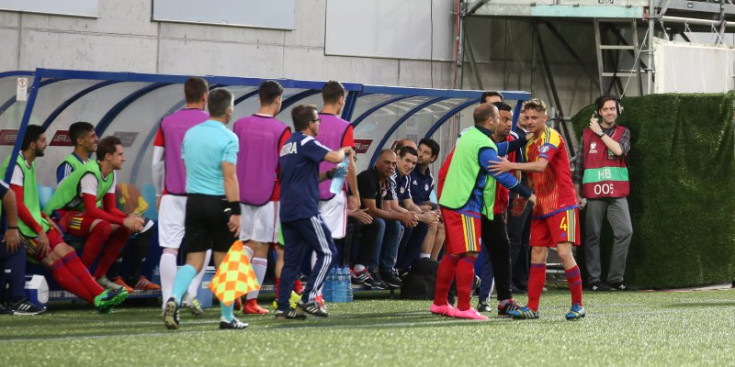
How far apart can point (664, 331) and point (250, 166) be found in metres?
3.78

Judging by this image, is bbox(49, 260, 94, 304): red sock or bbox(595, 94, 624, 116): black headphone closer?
bbox(49, 260, 94, 304): red sock

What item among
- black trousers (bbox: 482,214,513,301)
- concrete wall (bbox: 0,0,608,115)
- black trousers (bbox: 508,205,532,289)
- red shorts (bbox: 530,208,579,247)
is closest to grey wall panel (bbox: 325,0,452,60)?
concrete wall (bbox: 0,0,608,115)

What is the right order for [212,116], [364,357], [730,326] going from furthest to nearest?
[730,326]
[212,116]
[364,357]

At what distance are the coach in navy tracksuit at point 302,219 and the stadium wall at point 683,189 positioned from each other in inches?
295

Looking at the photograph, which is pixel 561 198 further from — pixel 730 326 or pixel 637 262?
pixel 637 262

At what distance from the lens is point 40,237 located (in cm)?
1184

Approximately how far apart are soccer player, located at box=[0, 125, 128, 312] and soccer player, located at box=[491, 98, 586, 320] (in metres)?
3.66

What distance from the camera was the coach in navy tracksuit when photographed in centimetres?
1068

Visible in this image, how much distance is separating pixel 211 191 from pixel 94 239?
295 centimetres

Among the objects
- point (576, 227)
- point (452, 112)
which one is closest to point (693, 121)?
point (452, 112)

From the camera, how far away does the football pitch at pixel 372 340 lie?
7801 mm

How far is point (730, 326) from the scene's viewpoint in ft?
35.8

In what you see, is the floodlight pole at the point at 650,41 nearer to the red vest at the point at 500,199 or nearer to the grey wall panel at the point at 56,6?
the grey wall panel at the point at 56,6

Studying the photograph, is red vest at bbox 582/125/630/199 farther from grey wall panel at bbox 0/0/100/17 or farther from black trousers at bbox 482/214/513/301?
grey wall panel at bbox 0/0/100/17
